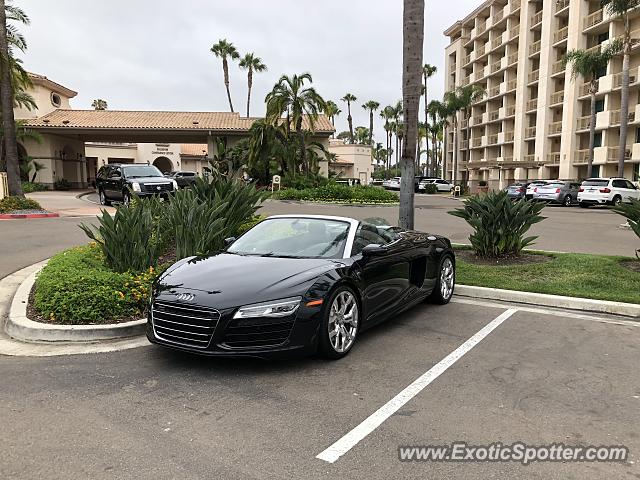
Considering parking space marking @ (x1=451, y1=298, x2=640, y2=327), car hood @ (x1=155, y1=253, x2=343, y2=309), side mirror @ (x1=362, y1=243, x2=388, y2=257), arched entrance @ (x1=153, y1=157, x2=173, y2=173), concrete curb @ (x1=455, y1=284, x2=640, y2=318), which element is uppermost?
arched entrance @ (x1=153, y1=157, x2=173, y2=173)

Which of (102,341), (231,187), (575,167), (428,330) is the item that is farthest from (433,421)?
(575,167)

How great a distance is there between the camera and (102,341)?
5.49 m

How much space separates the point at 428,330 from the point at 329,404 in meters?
2.34

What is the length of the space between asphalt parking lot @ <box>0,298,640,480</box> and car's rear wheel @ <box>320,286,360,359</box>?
16 centimetres

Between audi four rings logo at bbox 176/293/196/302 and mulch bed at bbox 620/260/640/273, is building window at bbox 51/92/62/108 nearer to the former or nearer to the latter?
mulch bed at bbox 620/260/640/273

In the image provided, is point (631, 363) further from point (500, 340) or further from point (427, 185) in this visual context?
point (427, 185)

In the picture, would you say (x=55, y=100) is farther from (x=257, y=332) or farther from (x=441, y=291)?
(x=257, y=332)

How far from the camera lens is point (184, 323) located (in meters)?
4.53

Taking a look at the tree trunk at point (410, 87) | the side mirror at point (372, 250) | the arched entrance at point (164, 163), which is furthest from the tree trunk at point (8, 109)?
the arched entrance at point (164, 163)

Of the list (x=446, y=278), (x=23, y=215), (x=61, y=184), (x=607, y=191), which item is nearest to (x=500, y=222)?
(x=446, y=278)

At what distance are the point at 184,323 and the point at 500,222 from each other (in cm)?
673

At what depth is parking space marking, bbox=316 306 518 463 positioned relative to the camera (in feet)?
10.8

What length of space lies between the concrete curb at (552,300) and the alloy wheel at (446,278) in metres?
0.50

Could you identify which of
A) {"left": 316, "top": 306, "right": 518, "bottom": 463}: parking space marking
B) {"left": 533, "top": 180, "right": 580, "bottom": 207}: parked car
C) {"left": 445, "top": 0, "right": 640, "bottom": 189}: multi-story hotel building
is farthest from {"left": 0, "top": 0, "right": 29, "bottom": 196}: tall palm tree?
{"left": 445, "top": 0, "right": 640, "bottom": 189}: multi-story hotel building
